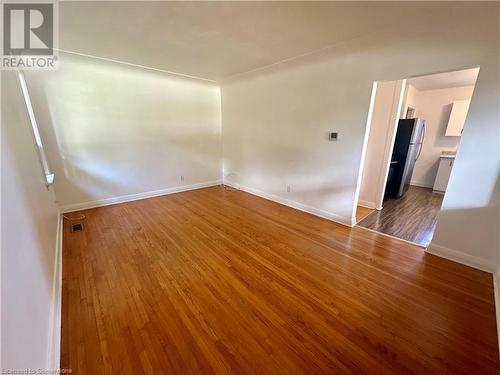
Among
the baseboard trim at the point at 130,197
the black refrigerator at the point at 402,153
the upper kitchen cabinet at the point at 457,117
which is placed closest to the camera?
the baseboard trim at the point at 130,197

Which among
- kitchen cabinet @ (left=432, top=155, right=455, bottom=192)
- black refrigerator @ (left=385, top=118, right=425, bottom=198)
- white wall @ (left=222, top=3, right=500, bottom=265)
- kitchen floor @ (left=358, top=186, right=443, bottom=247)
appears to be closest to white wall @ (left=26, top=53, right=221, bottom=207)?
white wall @ (left=222, top=3, right=500, bottom=265)

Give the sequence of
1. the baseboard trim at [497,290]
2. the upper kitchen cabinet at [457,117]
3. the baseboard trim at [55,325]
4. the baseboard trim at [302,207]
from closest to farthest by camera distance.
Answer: the baseboard trim at [55,325]
the baseboard trim at [497,290]
the baseboard trim at [302,207]
the upper kitchen cabinet at [457,117]

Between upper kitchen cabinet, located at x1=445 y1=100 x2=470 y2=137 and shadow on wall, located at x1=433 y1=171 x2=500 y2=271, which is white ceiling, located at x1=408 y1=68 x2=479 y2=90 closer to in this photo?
upper kitchen cabinet, located at x1=445 y1=100 x2=470 y2=137

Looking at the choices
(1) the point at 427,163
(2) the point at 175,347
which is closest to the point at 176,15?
(2) the point at 175,347

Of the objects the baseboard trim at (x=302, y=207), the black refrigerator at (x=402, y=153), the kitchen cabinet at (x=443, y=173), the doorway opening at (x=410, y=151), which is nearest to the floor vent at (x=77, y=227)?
the baseboard trim at (x=302, y=207)

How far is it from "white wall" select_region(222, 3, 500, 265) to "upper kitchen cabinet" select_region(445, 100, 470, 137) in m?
3.57

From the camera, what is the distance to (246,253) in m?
2.39

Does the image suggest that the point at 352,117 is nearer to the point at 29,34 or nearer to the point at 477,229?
the point at 477,229

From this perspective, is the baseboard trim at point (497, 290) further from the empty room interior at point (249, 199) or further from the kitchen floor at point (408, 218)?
the kitchen floor at point (408, 218)

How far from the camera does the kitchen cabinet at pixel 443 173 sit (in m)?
4.66

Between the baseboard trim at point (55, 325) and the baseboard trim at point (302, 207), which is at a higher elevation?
the baseboard trim at point (302, 207)

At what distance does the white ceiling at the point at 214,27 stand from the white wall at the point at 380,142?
1.46m

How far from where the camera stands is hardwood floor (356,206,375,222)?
3406 millimetres

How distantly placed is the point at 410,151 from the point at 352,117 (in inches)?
91.3
